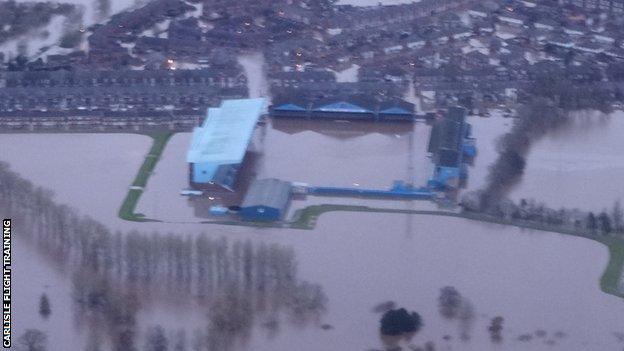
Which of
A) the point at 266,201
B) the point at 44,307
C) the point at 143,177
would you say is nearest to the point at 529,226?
the point at 266,201

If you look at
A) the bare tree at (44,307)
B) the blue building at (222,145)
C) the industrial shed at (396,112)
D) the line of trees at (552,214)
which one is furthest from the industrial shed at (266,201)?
the industrial shed at (396,112)

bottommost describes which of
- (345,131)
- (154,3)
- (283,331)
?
(283,331)

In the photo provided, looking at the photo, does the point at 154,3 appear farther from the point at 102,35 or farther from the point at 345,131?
the point at 345,131

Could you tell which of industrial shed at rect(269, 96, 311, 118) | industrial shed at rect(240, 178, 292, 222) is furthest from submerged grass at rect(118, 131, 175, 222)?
industrial shed at rect(269, 96, 311, 118)

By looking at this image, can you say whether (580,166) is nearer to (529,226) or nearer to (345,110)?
(529,226)

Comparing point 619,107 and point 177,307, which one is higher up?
point 619,107

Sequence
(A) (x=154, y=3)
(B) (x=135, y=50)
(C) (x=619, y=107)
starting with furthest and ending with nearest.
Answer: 1. (A) (x=154, y=3)
2. (B) (x=135, y=50)
3. (C) (x=619, y=107)

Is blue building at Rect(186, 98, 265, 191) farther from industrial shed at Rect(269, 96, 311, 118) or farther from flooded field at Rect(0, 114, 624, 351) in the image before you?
industrial shed at Rect(269, 96, 311, 118)

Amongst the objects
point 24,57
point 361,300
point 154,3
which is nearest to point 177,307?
point 361,300
